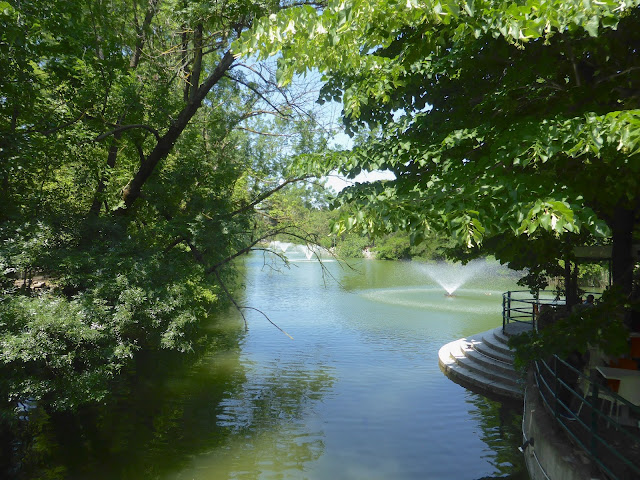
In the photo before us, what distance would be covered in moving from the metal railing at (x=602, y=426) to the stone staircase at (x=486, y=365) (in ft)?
11.7

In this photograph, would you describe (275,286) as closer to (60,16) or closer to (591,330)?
(60,16)

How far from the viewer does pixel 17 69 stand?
941cm

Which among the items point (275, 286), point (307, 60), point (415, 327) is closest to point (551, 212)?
point (307, 60)

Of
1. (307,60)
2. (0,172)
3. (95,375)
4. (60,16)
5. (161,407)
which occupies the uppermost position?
(60,16)

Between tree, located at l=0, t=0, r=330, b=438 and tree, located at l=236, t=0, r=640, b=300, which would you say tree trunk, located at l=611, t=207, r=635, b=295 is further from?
tree, located at l=0, t=0, r=330, b=438

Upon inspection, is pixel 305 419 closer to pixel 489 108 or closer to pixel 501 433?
pixel 501 433

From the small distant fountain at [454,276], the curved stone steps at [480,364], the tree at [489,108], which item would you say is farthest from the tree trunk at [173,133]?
the small distant fountain at [454,276]

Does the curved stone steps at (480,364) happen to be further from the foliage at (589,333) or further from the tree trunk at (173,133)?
the tree trunk at (173,133)

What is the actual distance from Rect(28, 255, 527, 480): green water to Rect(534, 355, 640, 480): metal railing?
1934mm

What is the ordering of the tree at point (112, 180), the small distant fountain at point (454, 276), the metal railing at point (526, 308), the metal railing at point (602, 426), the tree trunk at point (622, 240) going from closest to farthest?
the metal railing at point (602, 426)
the tree trunk at point (622, 240)
the tree at point (112, 180)
the metal railing at point (526, 308)
the small distant fountain at point (454, 276)

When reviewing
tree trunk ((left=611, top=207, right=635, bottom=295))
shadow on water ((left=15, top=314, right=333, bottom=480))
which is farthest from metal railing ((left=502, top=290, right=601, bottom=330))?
shadow on water ((left=15, top=314, right=333, bottom=480))

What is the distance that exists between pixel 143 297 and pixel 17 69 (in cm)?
519

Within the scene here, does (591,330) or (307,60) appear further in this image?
(591,330)

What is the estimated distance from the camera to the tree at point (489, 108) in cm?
399
